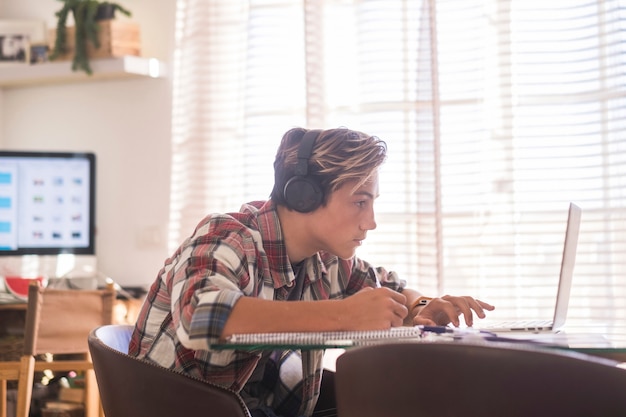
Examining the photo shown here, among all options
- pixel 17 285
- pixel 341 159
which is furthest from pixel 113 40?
pixel 341 159

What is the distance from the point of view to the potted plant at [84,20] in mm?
3559

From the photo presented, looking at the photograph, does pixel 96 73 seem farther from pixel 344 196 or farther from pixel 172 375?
pixel 172 375

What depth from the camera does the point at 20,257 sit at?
345 centimetres

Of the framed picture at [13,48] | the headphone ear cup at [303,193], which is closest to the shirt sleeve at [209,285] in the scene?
the headphone ear cup at [303,193]

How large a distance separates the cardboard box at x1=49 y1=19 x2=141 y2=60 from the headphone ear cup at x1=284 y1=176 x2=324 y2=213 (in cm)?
206

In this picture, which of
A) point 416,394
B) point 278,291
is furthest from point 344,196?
point 416,394

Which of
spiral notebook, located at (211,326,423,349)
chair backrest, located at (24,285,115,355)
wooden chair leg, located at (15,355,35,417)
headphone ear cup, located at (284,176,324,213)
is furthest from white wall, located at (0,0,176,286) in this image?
spiral notebook, located at (211,326,423,349)

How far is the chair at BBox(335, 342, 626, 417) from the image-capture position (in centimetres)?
101

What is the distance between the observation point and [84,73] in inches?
143

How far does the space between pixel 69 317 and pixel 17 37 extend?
60.7 inches

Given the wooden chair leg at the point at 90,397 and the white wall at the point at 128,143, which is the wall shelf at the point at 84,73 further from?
the wooden chair leg at the point at 90,397

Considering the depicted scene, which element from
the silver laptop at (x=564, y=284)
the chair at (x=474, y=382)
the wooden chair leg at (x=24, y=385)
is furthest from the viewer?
the wooden chair leg at (x=24, y=385)

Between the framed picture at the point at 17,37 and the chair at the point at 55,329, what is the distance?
1409 mm

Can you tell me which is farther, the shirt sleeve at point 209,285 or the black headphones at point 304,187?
the black headphones at point 304,187
